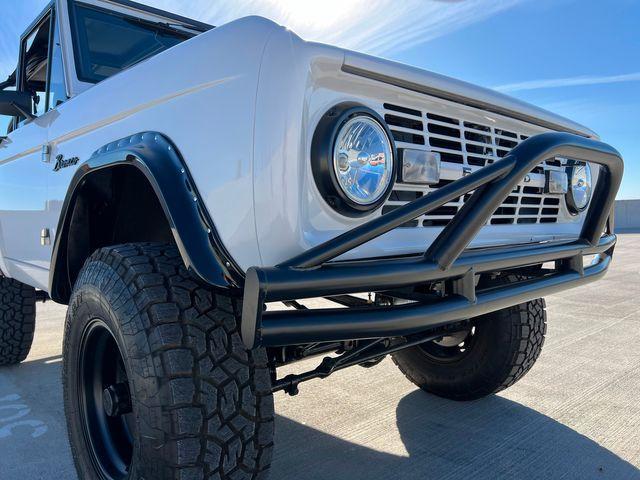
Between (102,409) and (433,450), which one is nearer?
(102,409)

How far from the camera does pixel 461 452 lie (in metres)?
2.31

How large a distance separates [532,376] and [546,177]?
5.65 feet

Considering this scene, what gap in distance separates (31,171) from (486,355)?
8.56 feet

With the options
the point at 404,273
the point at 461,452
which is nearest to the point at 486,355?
the point at 461,452

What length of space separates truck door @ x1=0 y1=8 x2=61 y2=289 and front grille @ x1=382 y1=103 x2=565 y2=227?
69.1 inches

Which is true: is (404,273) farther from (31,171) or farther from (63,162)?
(31,171)

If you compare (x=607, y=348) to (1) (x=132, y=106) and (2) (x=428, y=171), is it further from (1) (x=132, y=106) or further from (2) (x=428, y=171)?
(1) (x=132, y=106)

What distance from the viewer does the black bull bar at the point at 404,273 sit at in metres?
1.18

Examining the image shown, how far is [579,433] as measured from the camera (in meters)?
2.45

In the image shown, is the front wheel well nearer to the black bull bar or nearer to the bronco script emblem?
the bronco script emblem

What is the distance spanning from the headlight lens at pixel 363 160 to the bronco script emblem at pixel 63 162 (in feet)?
4.33

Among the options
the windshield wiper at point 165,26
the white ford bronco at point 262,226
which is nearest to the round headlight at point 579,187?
the white ford bronco at point 262,226

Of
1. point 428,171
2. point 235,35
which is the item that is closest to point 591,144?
point 428,171

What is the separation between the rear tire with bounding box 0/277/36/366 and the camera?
3564mm
